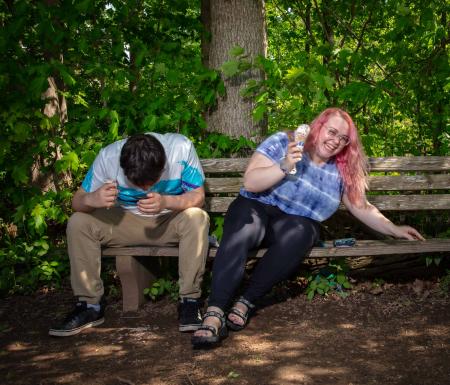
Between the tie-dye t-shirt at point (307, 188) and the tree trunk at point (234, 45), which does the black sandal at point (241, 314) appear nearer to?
the tie-dye t-shirt at point (307, 188)

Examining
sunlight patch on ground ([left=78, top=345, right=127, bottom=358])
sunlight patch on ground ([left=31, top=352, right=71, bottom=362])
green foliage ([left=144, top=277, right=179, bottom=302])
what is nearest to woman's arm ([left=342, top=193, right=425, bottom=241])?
green foliage ([left=144, top=277, right=179, bottom=302])

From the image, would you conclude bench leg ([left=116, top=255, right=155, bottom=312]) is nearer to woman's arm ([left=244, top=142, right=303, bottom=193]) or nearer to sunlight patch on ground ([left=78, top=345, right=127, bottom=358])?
sunlight patch on ground ([left=78, top=345, right=127, bottom=358])

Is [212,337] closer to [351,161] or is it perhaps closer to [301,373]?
[301,373]

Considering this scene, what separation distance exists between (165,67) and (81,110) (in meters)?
0.88

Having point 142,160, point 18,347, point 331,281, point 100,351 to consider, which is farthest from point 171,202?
point 331,281

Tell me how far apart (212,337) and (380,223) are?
138 cm

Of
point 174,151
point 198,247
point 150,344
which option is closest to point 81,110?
point 174,151

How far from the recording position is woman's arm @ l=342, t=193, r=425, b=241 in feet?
11.7

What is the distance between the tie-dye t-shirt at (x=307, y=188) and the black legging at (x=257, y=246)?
Result: 0.07 m

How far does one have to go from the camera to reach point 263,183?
341 cm

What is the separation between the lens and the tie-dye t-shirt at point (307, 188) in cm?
359

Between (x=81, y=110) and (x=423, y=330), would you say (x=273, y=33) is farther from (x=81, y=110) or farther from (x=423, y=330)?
(x=423, y=330)

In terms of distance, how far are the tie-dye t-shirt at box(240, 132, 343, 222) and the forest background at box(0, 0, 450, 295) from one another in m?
0.63

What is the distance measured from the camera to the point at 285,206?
3.64m
